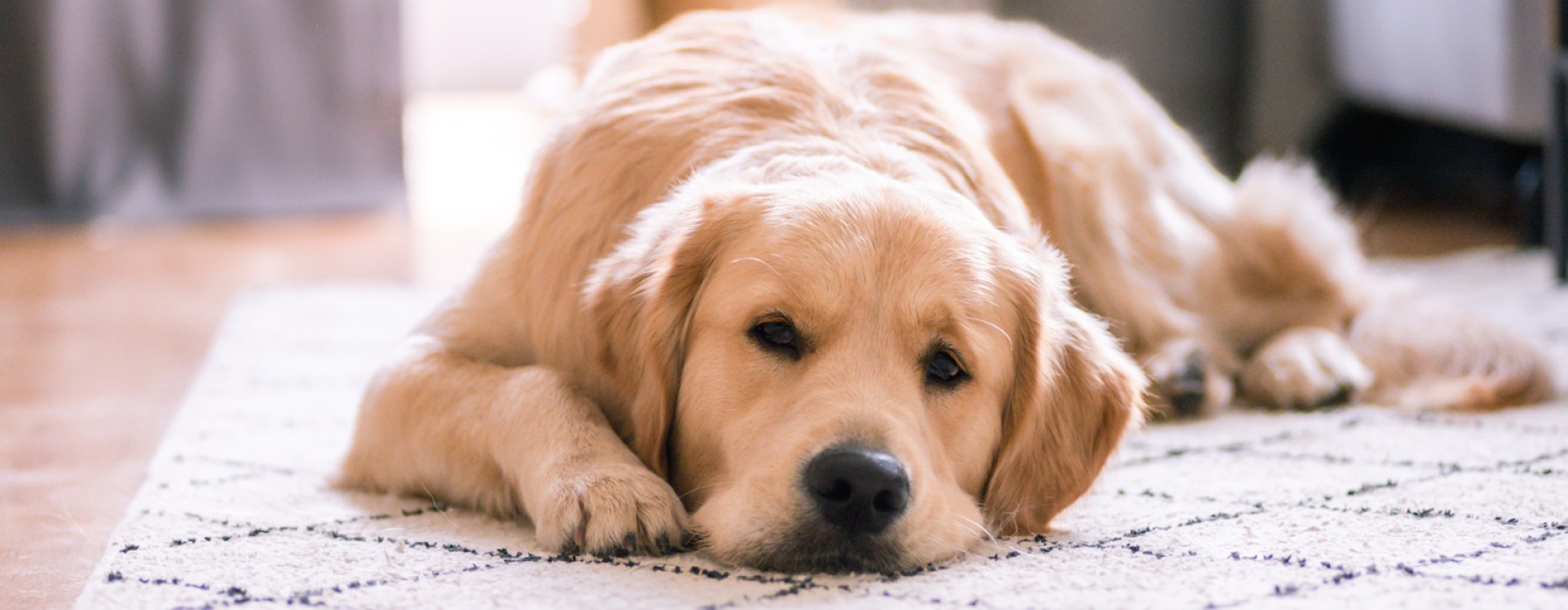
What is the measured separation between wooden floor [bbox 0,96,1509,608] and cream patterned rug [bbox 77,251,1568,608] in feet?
0.29

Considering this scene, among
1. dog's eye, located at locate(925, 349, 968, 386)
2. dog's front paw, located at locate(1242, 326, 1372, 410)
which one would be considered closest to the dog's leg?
dog's eye, located at locate(925, 349, 968, 386)

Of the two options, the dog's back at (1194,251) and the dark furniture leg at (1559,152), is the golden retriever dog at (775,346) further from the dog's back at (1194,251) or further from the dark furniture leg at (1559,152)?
the dark furniture leg at (1559,152)

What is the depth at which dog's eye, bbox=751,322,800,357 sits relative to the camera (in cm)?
161

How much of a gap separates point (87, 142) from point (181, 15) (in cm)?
58

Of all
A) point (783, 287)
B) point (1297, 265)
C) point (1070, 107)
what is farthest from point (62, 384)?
point (1297, 265)

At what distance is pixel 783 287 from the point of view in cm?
160

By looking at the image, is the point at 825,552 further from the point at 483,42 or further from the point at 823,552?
the point at 483,42

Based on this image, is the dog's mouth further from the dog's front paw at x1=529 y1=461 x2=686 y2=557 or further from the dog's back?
the dog's back

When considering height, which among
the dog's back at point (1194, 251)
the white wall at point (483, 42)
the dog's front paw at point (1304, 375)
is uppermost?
the dog's back at point (1194, 251)

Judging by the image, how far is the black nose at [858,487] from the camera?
1441 mm

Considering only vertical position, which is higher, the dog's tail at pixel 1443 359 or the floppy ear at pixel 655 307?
the floppy ear at pixel 655 307

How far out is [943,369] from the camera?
5.42ft

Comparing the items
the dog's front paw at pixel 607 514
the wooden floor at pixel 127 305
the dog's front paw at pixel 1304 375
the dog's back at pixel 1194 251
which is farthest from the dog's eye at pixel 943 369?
the dog's front paw at pixel 1304 375

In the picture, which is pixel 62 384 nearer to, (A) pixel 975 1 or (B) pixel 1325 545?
(B) pixel 1325 545
